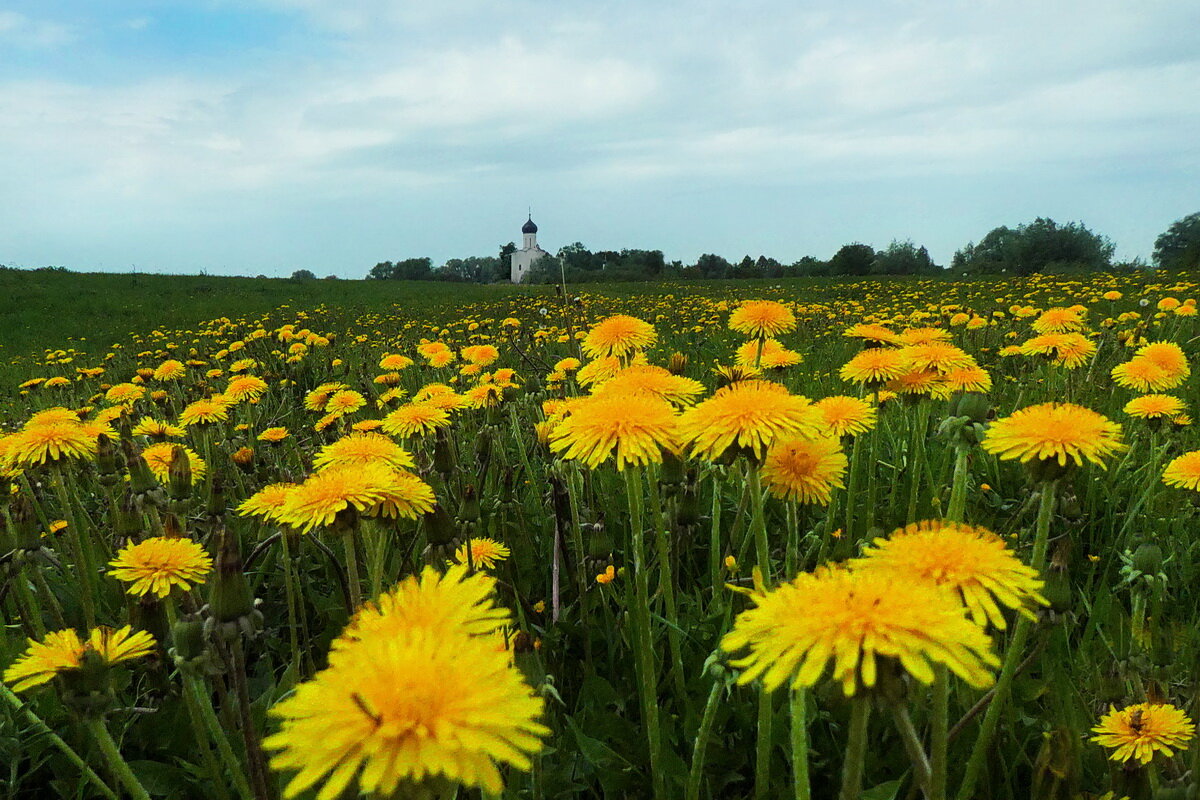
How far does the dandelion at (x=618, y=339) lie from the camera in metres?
2.28

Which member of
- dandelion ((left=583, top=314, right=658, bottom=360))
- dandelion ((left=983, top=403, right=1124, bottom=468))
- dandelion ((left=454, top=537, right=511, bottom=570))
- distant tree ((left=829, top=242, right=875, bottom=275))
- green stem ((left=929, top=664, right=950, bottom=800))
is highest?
distant tree ((left=829, top=242, right=875, bottom=275))

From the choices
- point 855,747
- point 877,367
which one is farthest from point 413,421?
point 855,747

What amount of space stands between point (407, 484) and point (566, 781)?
0.61 metres

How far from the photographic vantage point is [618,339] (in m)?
2.28

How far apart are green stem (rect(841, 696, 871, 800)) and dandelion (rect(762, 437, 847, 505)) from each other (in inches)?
28.4

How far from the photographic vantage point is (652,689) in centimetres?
117

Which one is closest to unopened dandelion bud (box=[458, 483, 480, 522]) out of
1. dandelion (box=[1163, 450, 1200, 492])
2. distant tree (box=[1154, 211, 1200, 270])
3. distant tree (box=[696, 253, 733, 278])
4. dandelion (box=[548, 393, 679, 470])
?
dandelion (box=[548, 393, 679, 470])

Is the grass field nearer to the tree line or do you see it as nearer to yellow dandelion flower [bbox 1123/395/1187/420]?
yellow dandelion flower [bbox 1123/395/1187/420]

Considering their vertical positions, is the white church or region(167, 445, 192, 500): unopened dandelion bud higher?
the white church

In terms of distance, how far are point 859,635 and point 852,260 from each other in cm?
3471

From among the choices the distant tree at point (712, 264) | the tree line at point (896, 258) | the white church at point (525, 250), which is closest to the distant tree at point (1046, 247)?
the tree line at point (896, 258)

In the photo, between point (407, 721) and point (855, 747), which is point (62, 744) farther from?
point (855, 747)

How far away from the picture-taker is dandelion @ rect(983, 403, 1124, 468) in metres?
1.10

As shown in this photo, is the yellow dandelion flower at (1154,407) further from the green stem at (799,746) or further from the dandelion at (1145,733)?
the green stem at (799,746)
